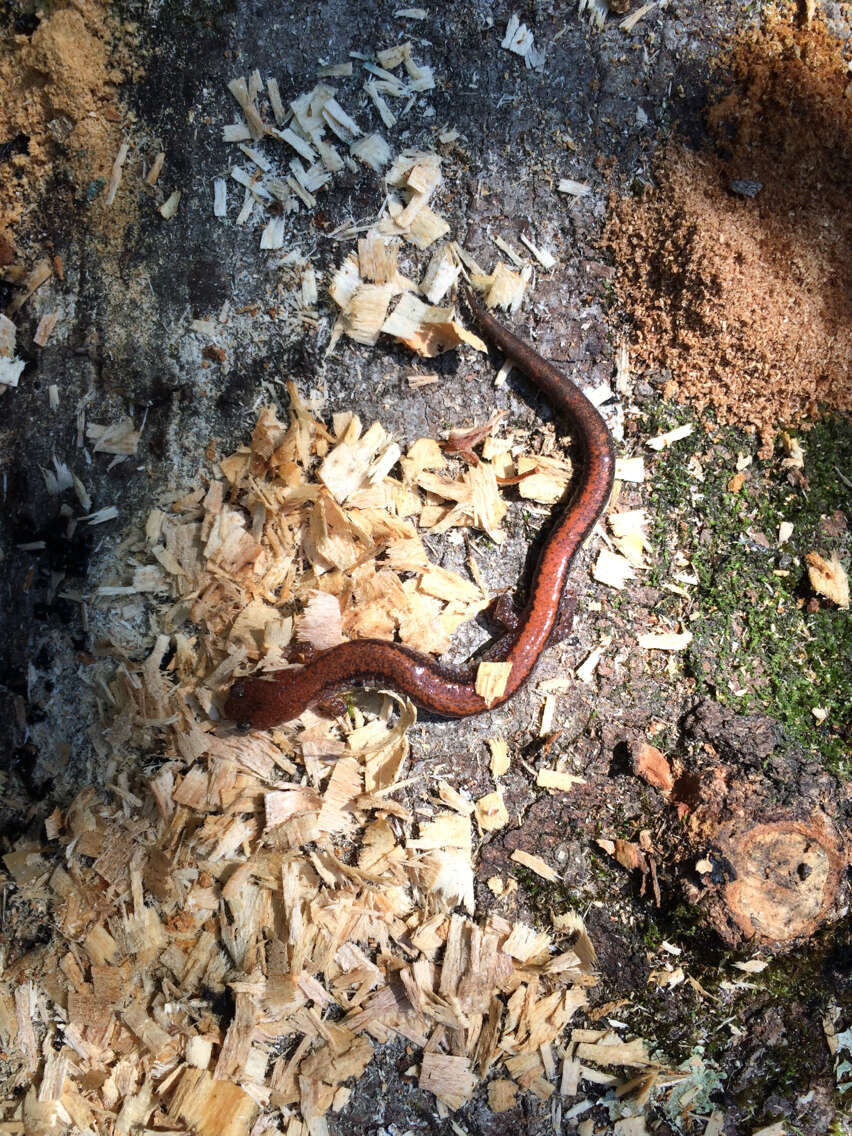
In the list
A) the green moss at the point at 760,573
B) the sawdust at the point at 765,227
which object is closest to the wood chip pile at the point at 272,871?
the green moss at the point at 760,573

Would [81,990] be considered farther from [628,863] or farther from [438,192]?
[438,192]

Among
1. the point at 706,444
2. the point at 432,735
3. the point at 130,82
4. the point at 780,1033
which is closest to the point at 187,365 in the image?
the point at 130,82

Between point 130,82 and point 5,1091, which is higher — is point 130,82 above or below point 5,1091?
above

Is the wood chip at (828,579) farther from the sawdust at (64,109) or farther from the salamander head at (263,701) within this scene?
the sawdust at (64,109)

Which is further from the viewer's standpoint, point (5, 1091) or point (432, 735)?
point (432, 735)

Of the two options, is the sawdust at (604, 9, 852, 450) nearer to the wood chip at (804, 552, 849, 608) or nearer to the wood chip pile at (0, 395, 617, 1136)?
the wood chip at (804, 552, 849, 608)

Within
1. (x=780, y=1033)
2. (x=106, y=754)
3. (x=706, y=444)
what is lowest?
(x=106, y=754)
